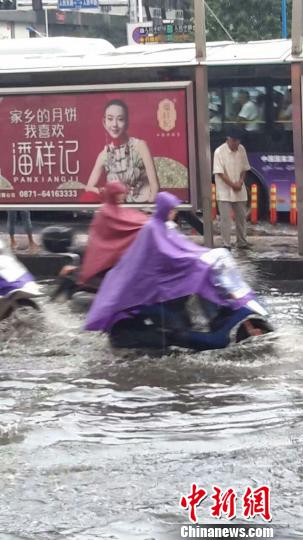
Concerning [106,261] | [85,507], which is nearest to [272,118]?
[106,261]

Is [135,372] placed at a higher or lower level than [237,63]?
lower

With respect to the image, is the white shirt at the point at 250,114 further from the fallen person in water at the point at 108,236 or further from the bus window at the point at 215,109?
the fallen person in water at the point at 108,236

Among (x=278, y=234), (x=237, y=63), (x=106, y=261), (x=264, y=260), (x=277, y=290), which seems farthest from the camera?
(x=237, y=63)

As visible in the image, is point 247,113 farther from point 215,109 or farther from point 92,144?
point 92,144

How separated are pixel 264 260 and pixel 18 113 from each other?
13.0 ft

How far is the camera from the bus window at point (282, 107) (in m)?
19.0

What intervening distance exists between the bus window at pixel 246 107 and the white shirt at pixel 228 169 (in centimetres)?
406

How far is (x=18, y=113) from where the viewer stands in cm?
1486

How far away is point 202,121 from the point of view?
1391 centimetres

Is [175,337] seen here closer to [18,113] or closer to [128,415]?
[128,415]

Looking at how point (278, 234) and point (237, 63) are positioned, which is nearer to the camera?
point (278, 234)

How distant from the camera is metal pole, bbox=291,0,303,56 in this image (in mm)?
13164

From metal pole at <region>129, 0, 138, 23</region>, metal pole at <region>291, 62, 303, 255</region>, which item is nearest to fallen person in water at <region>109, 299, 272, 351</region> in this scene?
metal pole at <region>291, 62, 303, 255</region>

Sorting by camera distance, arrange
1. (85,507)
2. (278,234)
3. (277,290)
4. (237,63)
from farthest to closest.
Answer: (237,63), (278,234), (277,290), (85,507)
